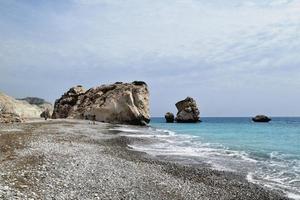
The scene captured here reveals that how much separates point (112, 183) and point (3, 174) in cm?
457

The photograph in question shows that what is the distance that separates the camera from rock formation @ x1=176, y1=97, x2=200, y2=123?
121000mm

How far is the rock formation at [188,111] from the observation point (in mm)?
121000

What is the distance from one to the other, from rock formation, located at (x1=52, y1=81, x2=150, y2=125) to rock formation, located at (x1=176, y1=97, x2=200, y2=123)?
3815 centimetres

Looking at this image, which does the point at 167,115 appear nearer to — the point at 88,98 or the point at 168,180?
the point at 88,98

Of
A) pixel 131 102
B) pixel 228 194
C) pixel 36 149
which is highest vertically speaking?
pixel 131 102

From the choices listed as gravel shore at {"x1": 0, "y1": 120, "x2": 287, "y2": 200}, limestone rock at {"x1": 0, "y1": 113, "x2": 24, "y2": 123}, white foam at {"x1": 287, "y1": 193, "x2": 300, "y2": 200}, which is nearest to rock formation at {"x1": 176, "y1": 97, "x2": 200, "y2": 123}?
limestone rock at {"x1": 0, "y1": 113, "x2": 24, "y2": 123}

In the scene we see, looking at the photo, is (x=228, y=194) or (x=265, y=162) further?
(x=265, y=162)

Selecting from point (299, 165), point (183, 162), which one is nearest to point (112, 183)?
point (183, 162)

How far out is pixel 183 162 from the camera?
82.9ft

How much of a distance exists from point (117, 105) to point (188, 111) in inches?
1878

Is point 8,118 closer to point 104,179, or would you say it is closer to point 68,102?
point 104,179

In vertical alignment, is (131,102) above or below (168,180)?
above

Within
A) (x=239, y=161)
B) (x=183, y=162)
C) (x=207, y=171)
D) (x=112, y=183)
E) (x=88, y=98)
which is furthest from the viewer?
(x=88, y=98)

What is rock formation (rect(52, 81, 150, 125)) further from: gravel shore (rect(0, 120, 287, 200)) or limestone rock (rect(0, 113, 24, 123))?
gravel shore (rect(0, 120, 287, 200))
